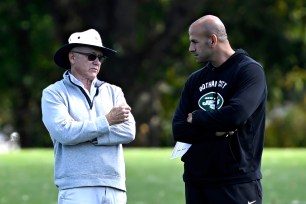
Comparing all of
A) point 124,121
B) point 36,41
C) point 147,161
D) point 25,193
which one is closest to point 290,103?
point 36,41

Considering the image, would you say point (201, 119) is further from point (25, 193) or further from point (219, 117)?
point (25, 193)

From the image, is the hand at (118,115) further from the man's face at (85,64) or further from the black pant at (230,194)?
the black pant at (230,194)

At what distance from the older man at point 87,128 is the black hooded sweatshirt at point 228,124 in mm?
478

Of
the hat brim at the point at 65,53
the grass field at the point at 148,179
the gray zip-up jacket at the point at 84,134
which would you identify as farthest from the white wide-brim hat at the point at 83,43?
the grass field at the point at 148,179

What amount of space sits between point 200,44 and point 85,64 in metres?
0.81

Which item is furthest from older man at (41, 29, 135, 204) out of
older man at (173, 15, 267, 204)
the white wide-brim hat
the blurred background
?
the blurred background

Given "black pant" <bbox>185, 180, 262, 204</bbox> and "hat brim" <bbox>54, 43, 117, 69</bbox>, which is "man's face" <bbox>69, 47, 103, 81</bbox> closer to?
"hat brim" <bbox>54, 43, 117, 69</bbox>

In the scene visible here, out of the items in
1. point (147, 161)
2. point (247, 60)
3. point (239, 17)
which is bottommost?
point (147, 161)

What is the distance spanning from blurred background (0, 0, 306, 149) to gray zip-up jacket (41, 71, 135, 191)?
2380 cm

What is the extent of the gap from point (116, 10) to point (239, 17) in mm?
4889

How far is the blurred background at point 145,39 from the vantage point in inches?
1420

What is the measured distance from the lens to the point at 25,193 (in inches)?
579

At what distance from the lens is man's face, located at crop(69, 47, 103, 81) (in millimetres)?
6719

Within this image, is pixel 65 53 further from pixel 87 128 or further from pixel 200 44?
pixel 200 44
